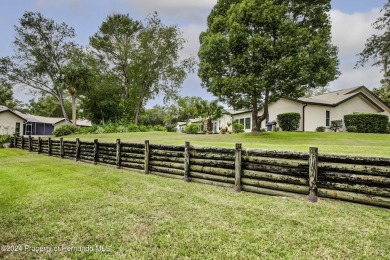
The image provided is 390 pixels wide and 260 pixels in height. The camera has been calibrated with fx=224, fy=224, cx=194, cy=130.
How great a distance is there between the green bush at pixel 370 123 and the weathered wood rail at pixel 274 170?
21.7 m

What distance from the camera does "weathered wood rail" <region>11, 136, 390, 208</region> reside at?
4675mm

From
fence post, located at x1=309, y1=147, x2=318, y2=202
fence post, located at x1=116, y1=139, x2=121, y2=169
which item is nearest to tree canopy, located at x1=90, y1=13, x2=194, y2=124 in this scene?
fence post, located at x1=116, y1=139, x2=121, y2=169

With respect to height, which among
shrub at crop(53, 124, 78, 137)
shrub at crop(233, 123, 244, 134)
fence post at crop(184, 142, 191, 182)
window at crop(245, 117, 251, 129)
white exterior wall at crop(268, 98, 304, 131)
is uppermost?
white exterior wall at crop(268, 98, 304, 131)

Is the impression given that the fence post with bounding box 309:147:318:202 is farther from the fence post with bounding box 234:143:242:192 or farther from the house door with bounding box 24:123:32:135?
the house door with bounding box 24:123:32:135

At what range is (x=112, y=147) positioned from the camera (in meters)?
10.7

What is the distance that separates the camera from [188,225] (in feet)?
13.3

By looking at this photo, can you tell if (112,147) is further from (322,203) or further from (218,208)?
(322,203)

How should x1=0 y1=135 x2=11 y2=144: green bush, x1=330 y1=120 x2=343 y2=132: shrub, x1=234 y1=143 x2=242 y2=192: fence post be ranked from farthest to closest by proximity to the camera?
x1=0 y1=135 x2=11 y2=144: green bush, x1=330 y1=120 x2=343 y2=132: shrub, x1=234 y1=143 x2=242 y2=192: fence post

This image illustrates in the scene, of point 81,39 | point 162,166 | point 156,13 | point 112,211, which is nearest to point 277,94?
point 162,166

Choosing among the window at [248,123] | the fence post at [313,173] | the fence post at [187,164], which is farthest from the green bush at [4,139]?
the fence post at [313,173]

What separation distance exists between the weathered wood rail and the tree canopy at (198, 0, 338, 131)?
1184cm

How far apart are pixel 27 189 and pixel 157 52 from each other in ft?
118

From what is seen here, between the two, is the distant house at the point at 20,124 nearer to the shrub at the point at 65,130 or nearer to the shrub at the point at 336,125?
the shrub at the point at 65,130

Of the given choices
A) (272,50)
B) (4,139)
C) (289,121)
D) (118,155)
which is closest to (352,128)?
(289,121)
